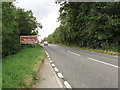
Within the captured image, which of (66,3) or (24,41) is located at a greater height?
(66,3)

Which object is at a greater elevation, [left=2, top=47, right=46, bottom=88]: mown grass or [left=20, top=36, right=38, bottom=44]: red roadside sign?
[left=20, top=36, right=38, bottom=44]: red roadside sign

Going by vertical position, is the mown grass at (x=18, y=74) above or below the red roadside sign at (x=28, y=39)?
below

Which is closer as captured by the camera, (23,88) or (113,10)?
(23,88)

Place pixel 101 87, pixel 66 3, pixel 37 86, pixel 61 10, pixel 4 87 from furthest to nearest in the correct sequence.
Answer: pixel 61 10
pixel 66 3
pixel 37 86
pixel 101 87
pixel 4 87

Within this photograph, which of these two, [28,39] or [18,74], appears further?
[28,39]

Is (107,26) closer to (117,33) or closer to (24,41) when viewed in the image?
(117,33)

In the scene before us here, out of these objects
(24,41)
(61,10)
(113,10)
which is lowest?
(24,41)

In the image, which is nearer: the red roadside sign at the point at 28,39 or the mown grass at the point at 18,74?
the mown grass at the point at 18,74

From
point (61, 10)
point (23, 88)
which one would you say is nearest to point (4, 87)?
point (23, 88)

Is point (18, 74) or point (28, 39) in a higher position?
point (28, 39)

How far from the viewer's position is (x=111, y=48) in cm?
1986

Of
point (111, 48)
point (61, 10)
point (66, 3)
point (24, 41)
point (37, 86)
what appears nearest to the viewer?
point (37, 86)

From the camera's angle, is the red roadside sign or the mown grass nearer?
the mown grass

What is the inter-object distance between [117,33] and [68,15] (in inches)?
548
